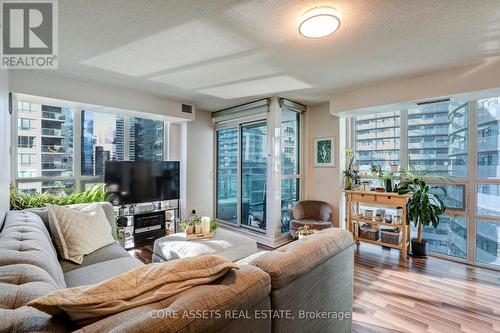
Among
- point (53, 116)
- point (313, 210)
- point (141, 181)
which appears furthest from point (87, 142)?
point (313, 210)

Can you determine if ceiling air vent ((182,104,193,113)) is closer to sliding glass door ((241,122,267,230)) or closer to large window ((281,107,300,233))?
sliding glass door ((241,122,267,230))

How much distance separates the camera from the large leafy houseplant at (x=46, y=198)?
2.65m

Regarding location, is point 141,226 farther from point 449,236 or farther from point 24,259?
point 449,236

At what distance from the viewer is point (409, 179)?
3418mm

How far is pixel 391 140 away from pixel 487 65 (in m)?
1.47

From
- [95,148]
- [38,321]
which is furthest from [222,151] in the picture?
[38,321]

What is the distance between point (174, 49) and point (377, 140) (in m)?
3.35

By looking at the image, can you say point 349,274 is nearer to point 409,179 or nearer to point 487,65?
point 409,179

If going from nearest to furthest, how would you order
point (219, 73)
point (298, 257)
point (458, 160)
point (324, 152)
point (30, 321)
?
point (30, 321) → point (298, 257) → point (219, 73) → point (458, 160) → point (324, 152)

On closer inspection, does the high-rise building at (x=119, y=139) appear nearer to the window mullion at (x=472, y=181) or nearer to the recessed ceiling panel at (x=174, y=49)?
the recessed ceiling panel at (x=174, y=49)

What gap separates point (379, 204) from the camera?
351cm

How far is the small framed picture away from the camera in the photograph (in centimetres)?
409

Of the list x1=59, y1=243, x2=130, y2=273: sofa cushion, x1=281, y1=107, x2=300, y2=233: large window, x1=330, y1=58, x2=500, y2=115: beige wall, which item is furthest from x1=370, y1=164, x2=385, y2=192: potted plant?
x1=59, y1=243, x2=130, y2=273: sofa cushion

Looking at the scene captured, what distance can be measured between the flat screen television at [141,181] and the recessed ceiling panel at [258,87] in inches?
58.6
